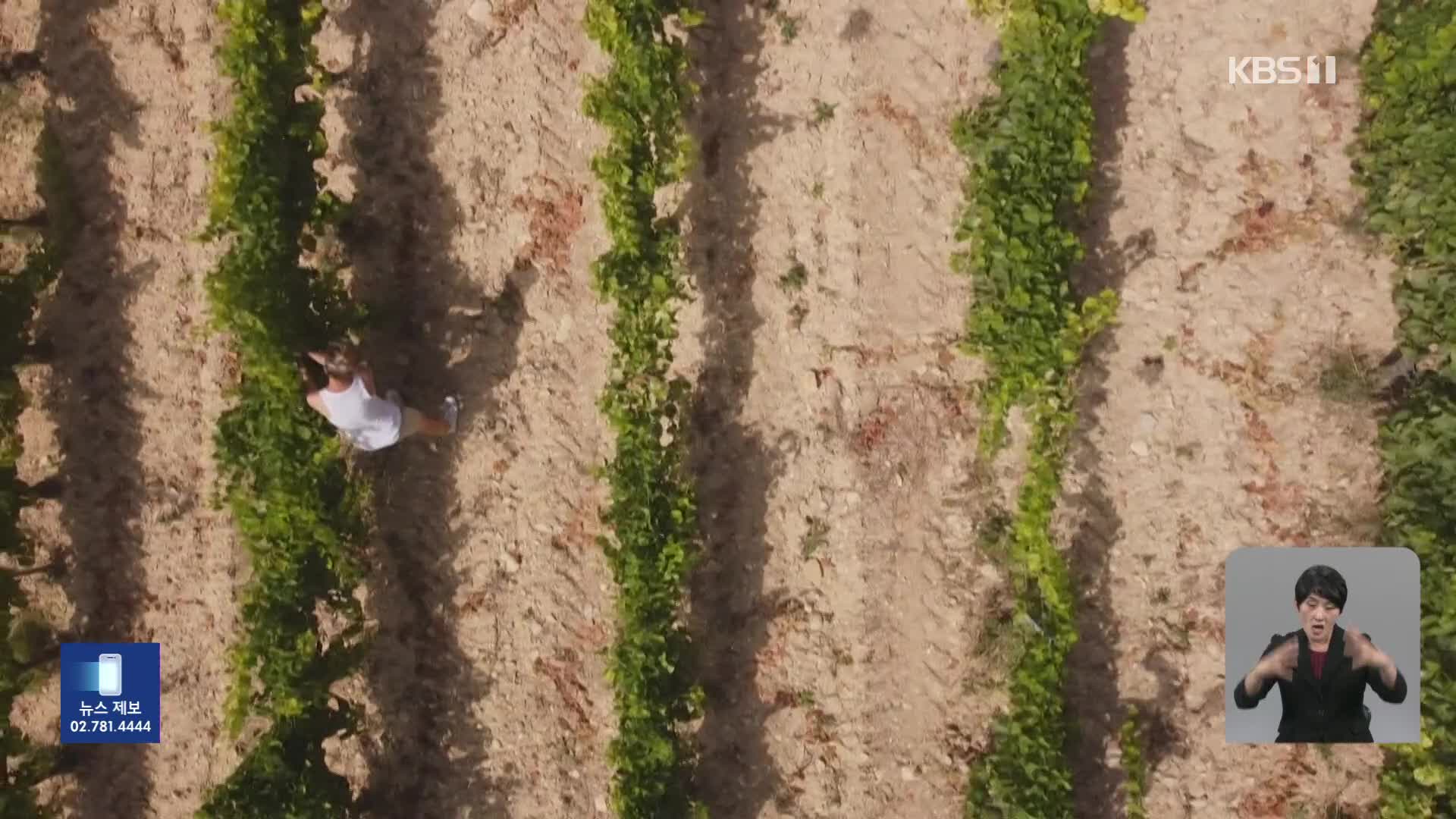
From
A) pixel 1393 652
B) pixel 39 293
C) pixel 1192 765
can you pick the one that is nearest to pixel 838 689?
pixel 1192 765

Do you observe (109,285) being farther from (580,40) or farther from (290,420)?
(580,40)

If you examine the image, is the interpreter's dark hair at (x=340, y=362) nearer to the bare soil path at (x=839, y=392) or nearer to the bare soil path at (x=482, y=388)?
the bare soil path at (x=482, y=388)

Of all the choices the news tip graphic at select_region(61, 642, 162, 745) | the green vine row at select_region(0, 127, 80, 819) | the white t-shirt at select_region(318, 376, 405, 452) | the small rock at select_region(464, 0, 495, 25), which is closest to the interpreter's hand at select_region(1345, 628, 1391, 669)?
the white t-shirt at select_region(318, 376, 405, 452)

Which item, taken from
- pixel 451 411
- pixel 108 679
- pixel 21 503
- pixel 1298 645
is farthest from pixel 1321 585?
pixel 21 503

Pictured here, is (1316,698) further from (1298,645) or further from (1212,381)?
(1212,381)

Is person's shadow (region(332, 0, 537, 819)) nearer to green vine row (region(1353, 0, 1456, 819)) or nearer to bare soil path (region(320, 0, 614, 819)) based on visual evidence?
bare soil path (region(320, 0, 614, 819))

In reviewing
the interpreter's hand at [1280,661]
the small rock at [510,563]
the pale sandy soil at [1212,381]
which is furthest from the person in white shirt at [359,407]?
the interpreter's hand at [1280,661]
